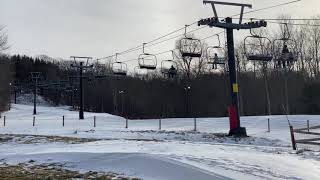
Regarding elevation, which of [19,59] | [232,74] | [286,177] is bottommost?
[286,177]

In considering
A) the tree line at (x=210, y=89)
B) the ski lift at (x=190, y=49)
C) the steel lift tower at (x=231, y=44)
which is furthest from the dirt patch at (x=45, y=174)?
the tree line at (x=210, y=89)

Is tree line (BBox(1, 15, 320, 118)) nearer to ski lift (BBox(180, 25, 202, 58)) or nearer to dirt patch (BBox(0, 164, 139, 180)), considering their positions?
ski lift (BBox(180, 25, 202, 58))

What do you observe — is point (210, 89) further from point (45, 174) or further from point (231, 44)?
point (45, 174)

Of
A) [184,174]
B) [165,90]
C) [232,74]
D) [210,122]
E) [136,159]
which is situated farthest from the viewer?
[165,90]

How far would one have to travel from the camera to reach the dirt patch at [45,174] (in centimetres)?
1302

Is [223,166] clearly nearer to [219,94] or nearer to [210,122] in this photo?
[210,122]

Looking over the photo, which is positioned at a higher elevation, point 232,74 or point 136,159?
point 232,74

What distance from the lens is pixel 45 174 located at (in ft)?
45.3

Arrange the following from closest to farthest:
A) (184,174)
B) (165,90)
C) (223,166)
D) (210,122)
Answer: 1. (184,174)
2. (223,166)
3. (210,122)
4. (165,90)

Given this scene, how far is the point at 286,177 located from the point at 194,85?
87.8 metres

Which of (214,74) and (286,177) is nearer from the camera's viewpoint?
(286,177)

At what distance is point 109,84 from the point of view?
420ft

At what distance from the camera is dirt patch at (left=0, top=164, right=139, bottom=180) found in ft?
42.7

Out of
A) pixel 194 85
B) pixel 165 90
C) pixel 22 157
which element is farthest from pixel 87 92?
pixel 22 157
